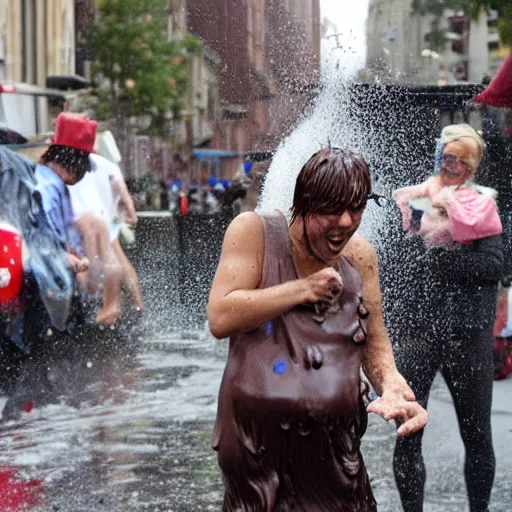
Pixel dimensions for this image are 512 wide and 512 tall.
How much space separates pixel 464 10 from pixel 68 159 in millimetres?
1822

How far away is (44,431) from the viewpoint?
6.10 m

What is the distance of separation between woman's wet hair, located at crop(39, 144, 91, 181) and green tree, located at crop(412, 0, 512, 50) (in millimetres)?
1593

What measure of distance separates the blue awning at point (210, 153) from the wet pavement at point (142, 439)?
927 millimetres

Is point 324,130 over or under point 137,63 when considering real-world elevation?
under

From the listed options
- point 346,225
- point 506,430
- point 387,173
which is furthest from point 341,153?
point 506,430

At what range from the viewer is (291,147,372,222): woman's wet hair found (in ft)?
9.18

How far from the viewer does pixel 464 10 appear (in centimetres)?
577

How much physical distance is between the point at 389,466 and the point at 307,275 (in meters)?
2.78

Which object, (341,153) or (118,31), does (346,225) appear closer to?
(341,153)

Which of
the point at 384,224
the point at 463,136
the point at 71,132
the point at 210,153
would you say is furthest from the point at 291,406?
the point at 71,132

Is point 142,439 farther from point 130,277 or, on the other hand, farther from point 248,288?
point 248,288

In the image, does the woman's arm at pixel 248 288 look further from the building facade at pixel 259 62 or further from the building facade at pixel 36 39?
the building facade at pixel 36 39

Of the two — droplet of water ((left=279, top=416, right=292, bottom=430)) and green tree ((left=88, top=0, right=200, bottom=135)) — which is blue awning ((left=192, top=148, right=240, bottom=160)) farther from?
droplet of water ((left=279, top=416, right=292, bottom=430))

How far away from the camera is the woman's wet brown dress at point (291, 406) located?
2.84 metres
